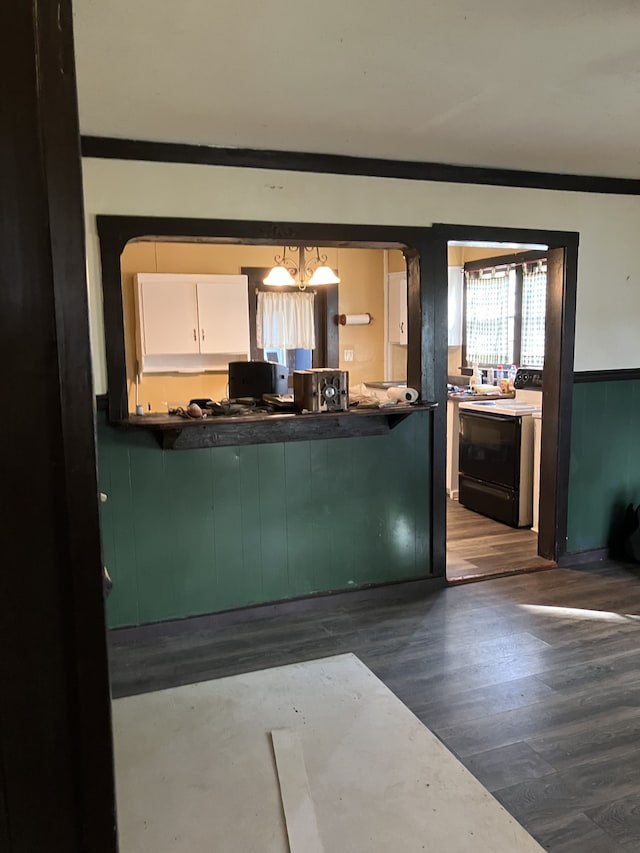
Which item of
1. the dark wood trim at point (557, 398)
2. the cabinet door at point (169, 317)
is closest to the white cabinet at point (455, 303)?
the cabinet door at point (169, 317)

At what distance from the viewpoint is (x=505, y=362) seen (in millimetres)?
6586

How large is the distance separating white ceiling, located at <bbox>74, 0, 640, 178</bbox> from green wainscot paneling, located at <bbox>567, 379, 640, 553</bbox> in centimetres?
160

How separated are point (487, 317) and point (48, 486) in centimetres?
647

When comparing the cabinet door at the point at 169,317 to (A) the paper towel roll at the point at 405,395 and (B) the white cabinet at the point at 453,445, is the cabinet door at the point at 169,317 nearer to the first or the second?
(B) the white cabinet at the point at 453,445

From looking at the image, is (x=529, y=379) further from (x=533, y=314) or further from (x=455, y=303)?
(x=455, y=303)

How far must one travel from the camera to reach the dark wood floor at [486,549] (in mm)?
4242

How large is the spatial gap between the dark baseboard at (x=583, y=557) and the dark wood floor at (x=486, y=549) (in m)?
0.10

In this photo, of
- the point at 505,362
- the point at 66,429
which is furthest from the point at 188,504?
the point at 505,362

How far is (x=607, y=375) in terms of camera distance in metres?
4.28

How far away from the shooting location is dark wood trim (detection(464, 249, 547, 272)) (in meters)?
6.07

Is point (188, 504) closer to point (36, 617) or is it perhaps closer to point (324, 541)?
point (324, 541)

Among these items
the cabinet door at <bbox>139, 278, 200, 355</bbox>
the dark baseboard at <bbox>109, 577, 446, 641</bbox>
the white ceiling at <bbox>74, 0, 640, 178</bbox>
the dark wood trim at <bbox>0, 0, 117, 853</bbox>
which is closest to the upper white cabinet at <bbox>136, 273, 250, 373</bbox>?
the cabinet door at <bbox>139, 278, 200, 355</bbox>

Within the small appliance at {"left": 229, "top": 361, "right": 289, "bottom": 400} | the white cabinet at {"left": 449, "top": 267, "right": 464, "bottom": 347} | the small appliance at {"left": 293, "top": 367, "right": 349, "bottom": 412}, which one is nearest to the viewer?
the small appliance at {"left": 293, "top": 367, "right": 349, "bottom": 412}

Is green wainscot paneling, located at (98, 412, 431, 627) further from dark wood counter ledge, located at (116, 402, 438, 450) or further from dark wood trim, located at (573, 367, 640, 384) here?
dark wood trim, located at (573, 367, 640, 384)
